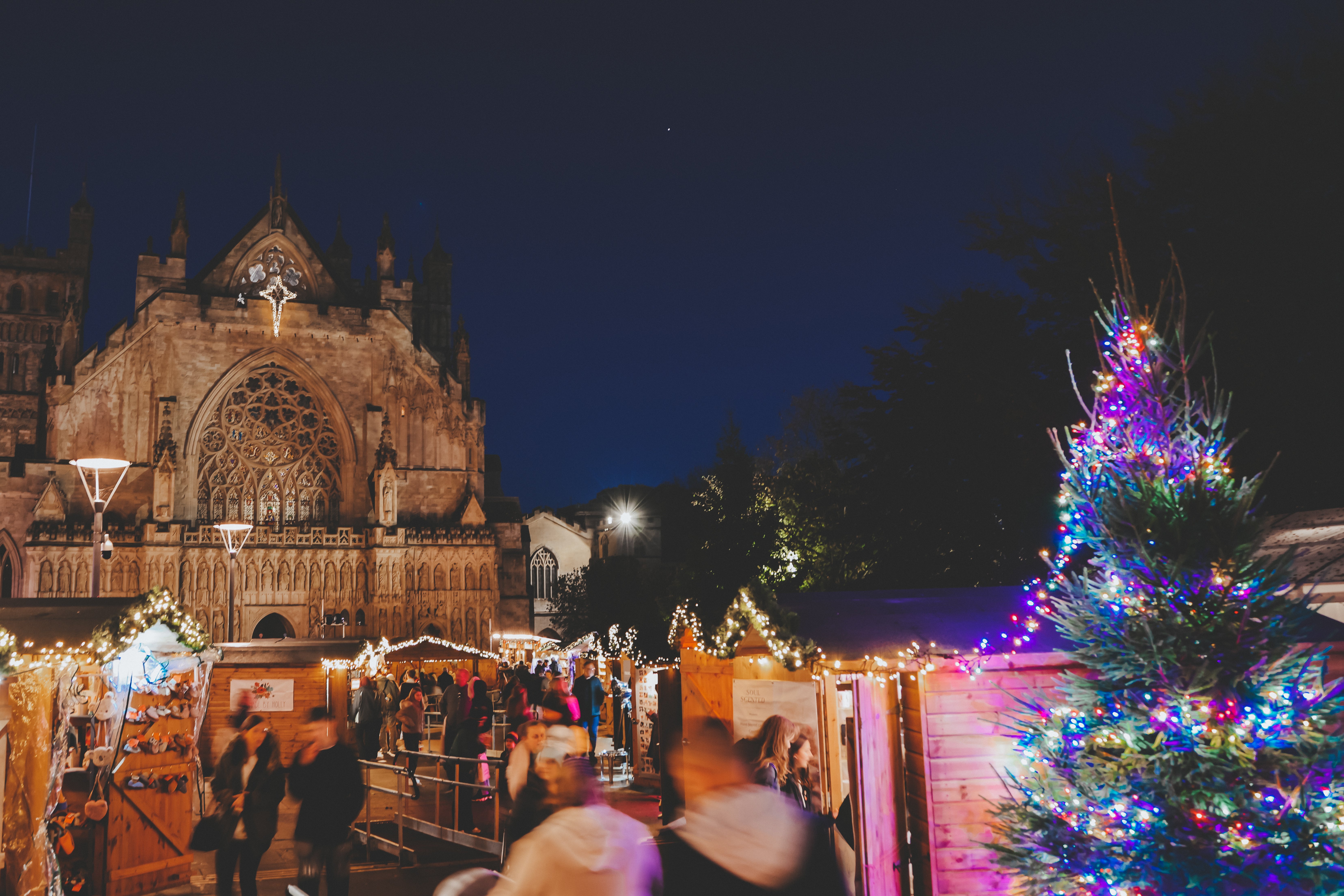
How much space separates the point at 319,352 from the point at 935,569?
75.4 ft

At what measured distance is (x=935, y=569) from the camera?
57.2 feet

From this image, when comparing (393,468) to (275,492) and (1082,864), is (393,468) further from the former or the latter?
(1082,864)

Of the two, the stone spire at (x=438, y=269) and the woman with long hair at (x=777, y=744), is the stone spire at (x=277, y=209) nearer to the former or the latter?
the stone spire at (x=438, y=269)

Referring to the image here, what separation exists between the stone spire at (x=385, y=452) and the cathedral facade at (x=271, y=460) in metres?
0.08

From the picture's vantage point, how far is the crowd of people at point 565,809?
122 inches

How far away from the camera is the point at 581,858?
9.90 ft

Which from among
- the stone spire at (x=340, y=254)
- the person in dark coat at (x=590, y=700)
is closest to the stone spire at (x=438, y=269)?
the stone spire at (x=340, y=254)

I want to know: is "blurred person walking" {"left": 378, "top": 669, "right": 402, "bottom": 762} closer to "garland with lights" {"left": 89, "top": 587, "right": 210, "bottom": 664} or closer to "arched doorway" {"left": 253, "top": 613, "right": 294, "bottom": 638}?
"garland with lights" {"left": 89, "top": 587, "right": 210, "bottom": 664}

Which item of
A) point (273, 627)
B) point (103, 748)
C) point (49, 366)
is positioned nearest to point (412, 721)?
point (103, 748)

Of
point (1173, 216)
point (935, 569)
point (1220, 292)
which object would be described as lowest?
point (935, 569)

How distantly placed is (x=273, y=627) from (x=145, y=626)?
83.2 ft

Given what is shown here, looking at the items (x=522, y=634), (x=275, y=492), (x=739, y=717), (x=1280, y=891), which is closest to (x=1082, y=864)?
(x=1280, y=891)

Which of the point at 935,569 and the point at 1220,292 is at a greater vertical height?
the point at 1220,292

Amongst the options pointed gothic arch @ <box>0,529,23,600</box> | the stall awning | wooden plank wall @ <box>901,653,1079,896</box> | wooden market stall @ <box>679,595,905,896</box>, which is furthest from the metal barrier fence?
pointed gothic arch @ <box>0,529,23,600</box>
